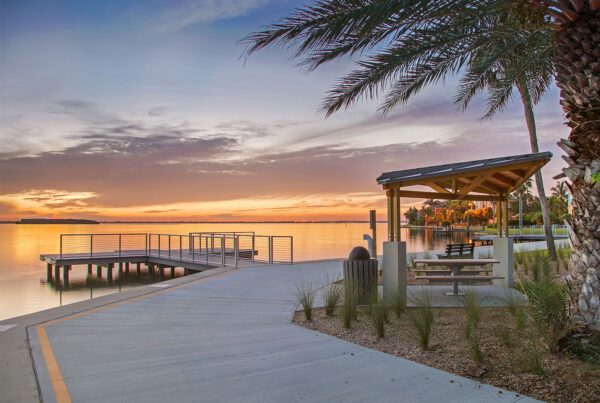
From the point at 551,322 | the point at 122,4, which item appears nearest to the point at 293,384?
the point at 551,322

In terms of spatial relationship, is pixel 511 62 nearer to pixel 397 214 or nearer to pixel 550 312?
pixel 397 214

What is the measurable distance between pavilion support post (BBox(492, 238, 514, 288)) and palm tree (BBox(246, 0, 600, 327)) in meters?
3.91

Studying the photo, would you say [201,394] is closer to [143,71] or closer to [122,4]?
[122,4]

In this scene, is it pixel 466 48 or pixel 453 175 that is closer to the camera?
pixel 466 48

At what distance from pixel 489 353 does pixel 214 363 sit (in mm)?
3141

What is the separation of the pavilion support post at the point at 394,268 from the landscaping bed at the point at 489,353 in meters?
1.02

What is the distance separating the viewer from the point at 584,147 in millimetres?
5004

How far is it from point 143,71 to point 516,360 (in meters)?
14.4

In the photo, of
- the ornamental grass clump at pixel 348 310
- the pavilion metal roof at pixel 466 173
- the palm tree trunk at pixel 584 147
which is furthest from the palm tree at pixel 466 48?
the ornamental grass clump at pixel 348 310

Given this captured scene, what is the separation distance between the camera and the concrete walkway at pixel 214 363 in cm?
372

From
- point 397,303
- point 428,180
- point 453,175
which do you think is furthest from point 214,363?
point 453,175

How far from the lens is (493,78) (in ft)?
36.9

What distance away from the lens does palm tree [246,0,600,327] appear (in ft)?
16.0

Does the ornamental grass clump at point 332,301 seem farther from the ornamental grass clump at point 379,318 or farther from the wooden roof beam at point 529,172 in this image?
the wooden roof beam at point 529,172
